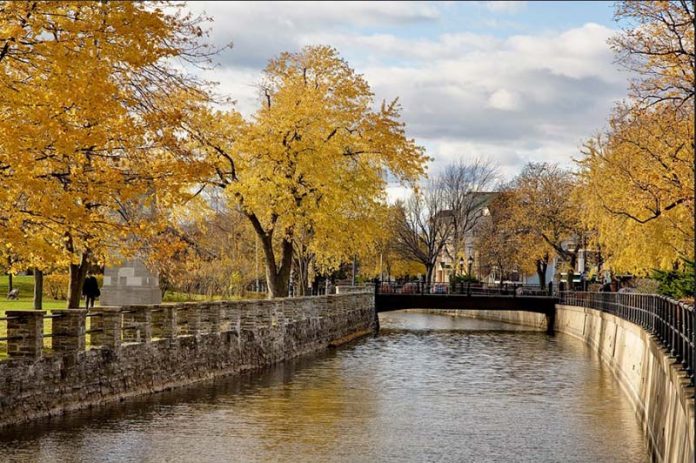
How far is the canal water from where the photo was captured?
18188mm

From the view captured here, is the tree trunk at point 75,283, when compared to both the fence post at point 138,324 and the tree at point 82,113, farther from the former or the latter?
the tree at point 82,113

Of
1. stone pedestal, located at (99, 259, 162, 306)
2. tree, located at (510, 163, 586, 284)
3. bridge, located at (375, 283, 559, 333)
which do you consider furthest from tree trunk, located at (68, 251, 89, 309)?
tree, located at (510, 163, 586, 284)

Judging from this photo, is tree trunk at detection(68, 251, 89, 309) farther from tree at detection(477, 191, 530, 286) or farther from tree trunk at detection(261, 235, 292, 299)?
tree at detection(477, 191, 530, 286)

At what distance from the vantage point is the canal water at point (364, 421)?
18.2 meters

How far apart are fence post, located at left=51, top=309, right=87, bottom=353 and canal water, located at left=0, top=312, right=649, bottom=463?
134 cm

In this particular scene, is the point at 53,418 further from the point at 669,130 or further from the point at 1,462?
the point at 669,130

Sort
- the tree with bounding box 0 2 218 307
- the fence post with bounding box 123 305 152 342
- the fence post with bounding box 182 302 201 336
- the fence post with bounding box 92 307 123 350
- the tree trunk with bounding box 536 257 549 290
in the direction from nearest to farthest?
the tree with bounding box 0 2 218 307 < the fence post with bounding box 92 307 123 350 < the fence post with bounding box 123 305 152 342 < the fence post with bounding box 182 302 201 336 < the tree trunk with bounding box 536 257 549 290

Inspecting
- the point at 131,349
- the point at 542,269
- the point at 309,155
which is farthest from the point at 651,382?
the point at 542,269

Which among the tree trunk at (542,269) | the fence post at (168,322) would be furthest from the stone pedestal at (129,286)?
the tree trunk at (542,269)

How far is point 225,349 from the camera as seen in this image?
30.3 m

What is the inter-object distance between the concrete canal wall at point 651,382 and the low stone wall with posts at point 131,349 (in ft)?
35.5

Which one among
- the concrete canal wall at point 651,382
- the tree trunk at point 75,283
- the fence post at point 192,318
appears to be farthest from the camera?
the tree trunk at point 75,283

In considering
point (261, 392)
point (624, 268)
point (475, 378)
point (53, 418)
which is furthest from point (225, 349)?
point (624, 268)

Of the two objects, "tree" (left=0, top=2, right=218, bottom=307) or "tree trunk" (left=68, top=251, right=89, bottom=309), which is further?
"tree trunk" (left=68, top=251, right=89, bottom=309)
